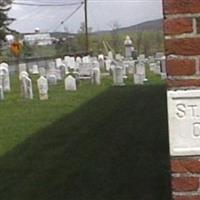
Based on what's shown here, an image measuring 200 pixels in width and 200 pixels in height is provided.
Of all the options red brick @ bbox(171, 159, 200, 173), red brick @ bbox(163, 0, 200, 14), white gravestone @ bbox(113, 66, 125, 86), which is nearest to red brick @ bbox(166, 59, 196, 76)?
red brick @ bbox(163, 0, 200, 14)

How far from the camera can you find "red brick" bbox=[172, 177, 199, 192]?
3695 millimetres

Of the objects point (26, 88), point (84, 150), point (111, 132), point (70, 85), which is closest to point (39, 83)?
point (26, 88)

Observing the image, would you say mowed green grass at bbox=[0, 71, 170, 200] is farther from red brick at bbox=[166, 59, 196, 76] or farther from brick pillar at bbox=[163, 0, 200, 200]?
red brick at bbox=[166, 59, 196, 76]

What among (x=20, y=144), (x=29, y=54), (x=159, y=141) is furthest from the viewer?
(x=29, y=54)

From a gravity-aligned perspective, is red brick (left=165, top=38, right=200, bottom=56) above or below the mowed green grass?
above

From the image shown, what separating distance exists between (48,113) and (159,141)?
6.42 m

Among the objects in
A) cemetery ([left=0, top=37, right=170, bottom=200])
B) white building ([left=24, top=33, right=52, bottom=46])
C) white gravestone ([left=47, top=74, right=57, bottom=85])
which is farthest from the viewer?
white building ([left=24, top=33, right=52, bottom=46])

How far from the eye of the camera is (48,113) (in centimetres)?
1712

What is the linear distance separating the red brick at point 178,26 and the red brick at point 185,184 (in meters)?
0.78

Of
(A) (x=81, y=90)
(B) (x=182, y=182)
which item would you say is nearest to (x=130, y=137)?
(B) (x=182, y=182)

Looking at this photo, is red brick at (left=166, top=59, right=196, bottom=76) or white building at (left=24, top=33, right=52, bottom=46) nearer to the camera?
red brick at (left=166, top=59, right=196, bottom=76)

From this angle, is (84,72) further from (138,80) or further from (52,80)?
(138,80)

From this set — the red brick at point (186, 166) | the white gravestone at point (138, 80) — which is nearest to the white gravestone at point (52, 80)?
the white gravestone at point (138, 80)

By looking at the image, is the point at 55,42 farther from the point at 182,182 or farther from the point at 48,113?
the point at 182,182
